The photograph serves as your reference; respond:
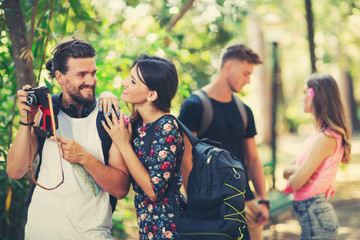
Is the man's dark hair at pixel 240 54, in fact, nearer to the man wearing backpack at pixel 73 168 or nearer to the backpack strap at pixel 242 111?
the backpack strap at pixel 242 111

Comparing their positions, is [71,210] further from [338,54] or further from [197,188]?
[338,54]

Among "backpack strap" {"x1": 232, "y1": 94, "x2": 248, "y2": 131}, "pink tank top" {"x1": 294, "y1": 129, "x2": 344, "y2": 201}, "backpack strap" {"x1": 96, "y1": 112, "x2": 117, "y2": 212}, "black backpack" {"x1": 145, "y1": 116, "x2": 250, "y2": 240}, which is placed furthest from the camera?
"backpack strap" {"x1": 232, "y1": 94, "x2": 248, "y2": 131}

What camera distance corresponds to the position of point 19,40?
365 cm

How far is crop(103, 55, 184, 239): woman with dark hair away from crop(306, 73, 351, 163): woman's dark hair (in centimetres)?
163

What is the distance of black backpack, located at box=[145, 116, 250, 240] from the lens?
2520 millimetres

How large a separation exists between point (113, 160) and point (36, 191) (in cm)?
48

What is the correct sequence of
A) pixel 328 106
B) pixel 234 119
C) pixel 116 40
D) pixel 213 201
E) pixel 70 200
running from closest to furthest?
pixel 213 201
pixel 70 200
pixel 328 106
pixel 234 119
pixel 116 40

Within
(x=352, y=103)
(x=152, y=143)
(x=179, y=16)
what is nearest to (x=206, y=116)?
(x=152, y=143)

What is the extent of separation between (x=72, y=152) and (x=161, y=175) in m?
0.50

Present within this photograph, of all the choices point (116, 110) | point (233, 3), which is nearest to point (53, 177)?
point (116, 110)

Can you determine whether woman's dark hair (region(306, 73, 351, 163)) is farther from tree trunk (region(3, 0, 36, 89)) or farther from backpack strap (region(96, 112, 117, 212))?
tree trunk (region(3, 0, 36, 89))

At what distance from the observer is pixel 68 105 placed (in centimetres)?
283

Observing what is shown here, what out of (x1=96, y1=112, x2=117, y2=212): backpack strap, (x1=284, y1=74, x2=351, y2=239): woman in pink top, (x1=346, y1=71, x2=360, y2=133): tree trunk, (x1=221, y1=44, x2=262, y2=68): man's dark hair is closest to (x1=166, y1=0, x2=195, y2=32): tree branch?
(x1=221, y1=44, x2=262, y2=68): man's dark hair

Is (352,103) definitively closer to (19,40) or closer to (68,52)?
(19,40)
